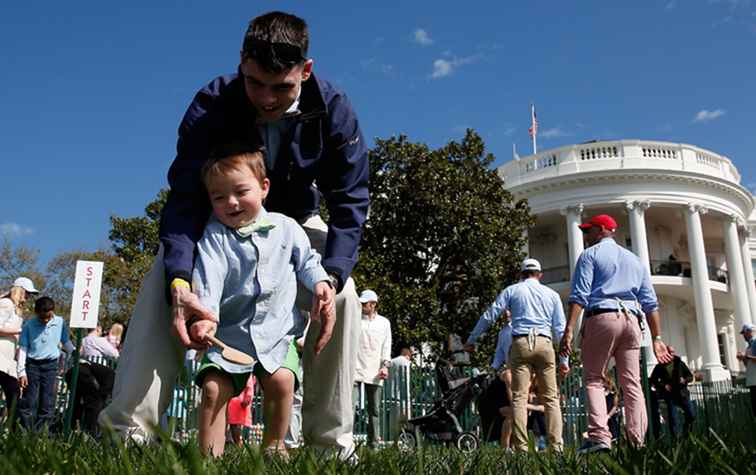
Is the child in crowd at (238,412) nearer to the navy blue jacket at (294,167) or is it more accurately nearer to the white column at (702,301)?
the navy blue jacket at (294,167)

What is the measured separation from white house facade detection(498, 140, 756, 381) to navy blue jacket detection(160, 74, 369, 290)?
32.0m

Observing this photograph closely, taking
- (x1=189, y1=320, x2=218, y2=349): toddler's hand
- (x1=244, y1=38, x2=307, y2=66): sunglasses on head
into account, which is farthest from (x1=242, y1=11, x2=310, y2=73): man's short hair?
(x1=189, y1=320, x2=218, y2=349): toddler's hand

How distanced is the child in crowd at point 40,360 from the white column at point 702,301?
104 feet

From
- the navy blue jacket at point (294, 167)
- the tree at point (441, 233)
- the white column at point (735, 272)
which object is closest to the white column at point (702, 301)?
the white column at point (735, 272)

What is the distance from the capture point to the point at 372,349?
34.5 ft

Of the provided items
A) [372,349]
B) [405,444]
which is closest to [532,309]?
[372,349]

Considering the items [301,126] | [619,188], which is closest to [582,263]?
[301,126]

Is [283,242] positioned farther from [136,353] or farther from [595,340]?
[595,340]

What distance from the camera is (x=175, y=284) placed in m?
2.74

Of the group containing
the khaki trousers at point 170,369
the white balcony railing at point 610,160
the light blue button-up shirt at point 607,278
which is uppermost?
the white balcony railing at point 610,160

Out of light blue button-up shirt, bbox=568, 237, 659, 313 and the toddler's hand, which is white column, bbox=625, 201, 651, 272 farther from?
the toddler's hand

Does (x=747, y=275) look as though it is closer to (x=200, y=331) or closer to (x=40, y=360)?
(x=40, y=360)

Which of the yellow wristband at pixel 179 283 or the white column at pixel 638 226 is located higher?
the white column at pixel 638 226

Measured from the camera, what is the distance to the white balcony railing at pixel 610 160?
34.3m
